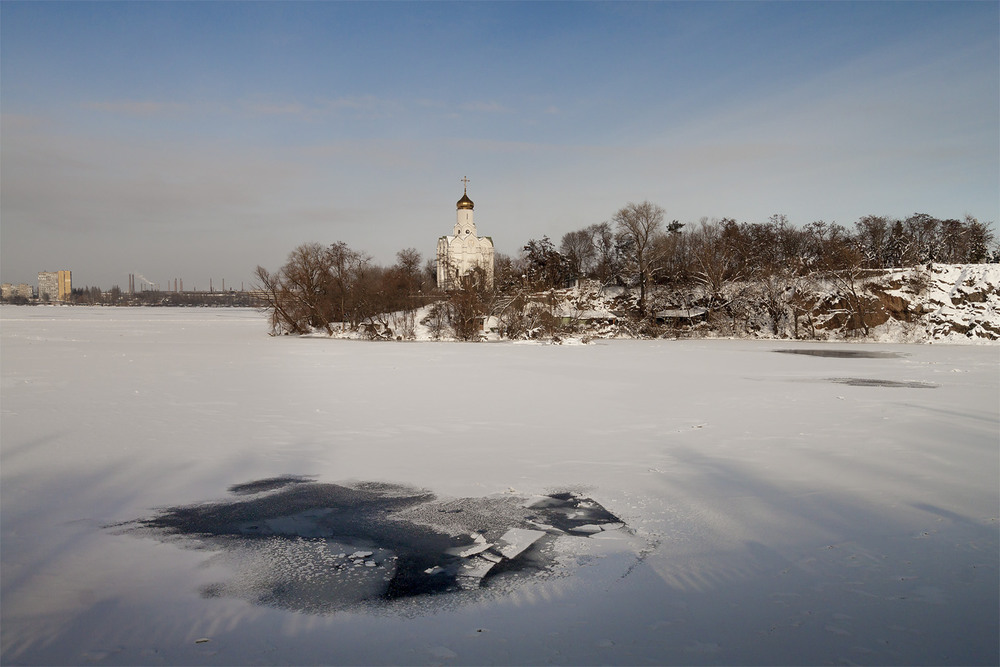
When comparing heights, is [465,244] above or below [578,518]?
above

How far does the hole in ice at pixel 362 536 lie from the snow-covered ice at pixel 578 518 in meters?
0.14

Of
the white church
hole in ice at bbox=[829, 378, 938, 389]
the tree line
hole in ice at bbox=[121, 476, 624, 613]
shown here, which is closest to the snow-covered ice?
hole in ice at bbox=[121, 476, 624, 613]

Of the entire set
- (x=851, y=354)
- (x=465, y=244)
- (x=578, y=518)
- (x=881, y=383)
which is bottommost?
(x=851, y=354)

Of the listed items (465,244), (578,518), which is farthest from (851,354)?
(465,244)

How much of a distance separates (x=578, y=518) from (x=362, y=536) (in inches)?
83.0

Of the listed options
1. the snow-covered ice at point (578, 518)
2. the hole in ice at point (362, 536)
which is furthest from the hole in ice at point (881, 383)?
the hole in ice at point (362, 536)

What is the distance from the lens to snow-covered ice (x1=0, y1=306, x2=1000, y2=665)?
12.9ft

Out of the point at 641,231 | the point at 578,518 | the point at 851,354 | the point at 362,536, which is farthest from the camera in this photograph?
the point at 641,231

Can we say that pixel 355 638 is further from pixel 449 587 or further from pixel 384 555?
pixel 384 555

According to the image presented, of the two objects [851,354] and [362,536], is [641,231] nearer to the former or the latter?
[851,354]

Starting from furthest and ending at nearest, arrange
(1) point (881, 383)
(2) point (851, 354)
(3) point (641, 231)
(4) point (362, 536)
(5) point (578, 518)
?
(3) point (641, 231) < (2) point (851, 354) < (1) point (881, 383) < (5) point (578, 518) < (4) point (362, 536)

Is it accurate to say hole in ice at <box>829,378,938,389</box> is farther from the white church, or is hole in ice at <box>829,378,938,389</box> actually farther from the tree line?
the white church

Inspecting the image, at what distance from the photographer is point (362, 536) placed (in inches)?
230

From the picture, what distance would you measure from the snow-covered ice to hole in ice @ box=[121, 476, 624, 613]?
140mm
